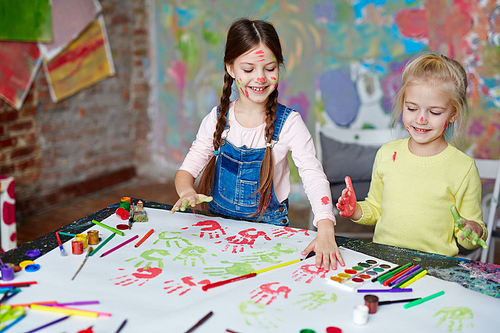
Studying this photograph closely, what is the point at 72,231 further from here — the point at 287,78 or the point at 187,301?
the point at 287,78

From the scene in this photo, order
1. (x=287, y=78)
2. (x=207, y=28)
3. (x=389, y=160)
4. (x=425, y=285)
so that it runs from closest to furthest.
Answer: (x=425, y=285)
(x=389, y=160)
(x=287, y=78)
(x=207, y=28)

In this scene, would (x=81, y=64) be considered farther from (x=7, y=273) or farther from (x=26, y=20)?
(x=7, y=273)

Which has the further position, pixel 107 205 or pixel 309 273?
pixel 107 205

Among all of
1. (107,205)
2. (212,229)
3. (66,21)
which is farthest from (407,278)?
(66,21)

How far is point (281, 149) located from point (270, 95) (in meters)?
0.18

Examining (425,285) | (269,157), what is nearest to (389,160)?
(269,157)

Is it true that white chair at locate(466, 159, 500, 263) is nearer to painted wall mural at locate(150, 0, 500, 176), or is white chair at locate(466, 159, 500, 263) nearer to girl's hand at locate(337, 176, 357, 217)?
girl's hand at locate(337, 176, 357, 217)

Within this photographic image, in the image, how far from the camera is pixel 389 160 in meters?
1.38

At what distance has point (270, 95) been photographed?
1489 mm

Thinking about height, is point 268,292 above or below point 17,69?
below

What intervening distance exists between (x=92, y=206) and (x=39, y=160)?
18.1 inches

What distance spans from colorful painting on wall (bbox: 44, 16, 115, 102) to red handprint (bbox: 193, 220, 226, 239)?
215 cm

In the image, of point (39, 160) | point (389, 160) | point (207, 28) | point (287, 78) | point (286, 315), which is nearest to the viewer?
point (286, 315)

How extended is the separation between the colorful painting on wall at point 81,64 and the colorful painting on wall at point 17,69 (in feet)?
0.40
